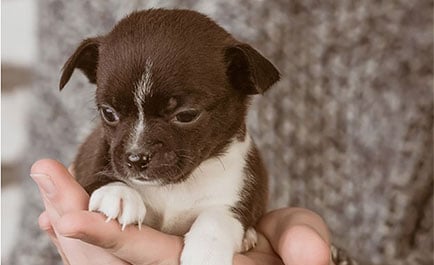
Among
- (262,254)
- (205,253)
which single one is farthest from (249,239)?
(205,253)

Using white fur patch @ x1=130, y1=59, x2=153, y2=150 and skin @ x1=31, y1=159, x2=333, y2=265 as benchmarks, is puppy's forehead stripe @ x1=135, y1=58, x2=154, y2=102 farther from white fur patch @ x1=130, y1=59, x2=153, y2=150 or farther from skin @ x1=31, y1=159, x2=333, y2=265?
skin @ x1=31, y1=159, x2=333, y2=265

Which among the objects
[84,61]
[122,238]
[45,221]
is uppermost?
[84,61]

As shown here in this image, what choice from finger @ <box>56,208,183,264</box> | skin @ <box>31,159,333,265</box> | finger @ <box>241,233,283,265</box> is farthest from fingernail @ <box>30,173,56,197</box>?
finger @ <box>241,233,283,265</box>

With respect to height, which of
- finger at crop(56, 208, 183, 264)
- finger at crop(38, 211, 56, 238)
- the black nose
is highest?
the black nose

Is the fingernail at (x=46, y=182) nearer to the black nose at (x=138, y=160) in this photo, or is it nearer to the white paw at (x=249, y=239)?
the black nose at (x=138, y=160)

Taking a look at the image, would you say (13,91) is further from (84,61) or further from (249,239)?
(249,239)

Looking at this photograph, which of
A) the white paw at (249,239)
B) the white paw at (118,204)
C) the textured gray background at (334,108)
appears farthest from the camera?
the textured gray background at (334,108)

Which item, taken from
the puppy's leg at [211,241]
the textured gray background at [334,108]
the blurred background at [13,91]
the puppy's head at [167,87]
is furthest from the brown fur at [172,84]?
the blurred background at [13,91]
